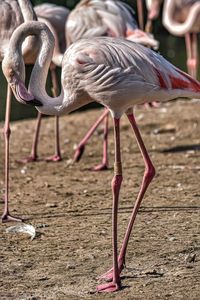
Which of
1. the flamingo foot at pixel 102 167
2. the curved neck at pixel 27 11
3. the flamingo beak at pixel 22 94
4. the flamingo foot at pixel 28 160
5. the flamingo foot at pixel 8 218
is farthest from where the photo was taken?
the flamingo foot at pixel 28 160

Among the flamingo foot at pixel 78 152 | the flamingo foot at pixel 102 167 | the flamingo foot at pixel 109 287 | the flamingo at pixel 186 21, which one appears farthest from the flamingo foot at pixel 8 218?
the flamingo at pixel 186 21

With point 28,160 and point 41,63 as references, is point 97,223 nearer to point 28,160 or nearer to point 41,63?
point 41,63

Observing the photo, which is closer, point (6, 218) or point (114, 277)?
point (114, 277)

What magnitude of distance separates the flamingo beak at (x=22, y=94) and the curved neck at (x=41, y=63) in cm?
4

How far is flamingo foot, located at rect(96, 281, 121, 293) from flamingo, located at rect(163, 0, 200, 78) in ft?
22.5

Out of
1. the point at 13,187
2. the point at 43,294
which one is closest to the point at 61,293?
the point at 43,294

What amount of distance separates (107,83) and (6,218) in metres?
1.73

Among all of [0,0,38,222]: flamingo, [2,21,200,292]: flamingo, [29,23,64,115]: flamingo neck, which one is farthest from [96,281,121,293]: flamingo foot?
[0,0,38,222]: flamingo

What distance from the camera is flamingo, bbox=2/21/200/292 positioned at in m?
4.88

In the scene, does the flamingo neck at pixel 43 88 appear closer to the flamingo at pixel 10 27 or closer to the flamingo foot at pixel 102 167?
the flamingo at pixel 10 27

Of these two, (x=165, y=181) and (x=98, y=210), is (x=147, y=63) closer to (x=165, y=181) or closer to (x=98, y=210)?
(x=98, y=210)

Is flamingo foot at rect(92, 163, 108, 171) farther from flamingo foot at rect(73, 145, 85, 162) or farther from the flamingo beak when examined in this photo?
the flamingo beak

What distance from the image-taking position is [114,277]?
4762 mm

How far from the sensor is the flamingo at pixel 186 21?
11.4m
